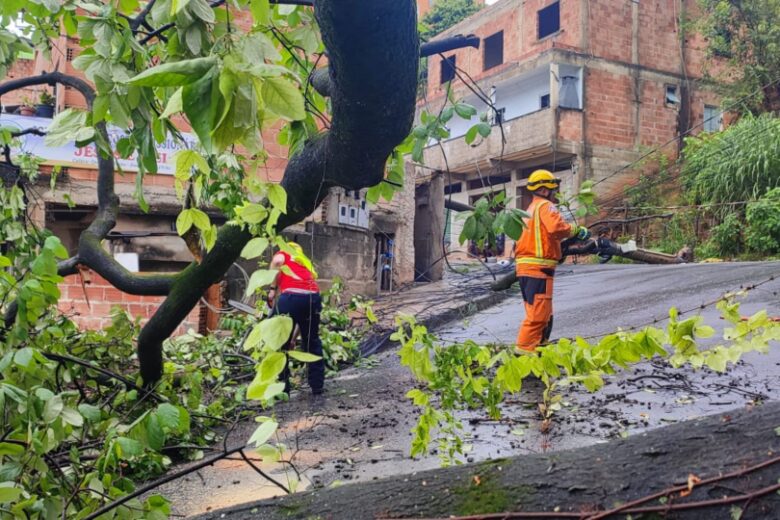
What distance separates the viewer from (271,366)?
1346mm

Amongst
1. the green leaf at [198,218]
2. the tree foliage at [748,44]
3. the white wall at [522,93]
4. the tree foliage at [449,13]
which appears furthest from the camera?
the tree foliage at [449,13]

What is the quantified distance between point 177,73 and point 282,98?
7.0 inches

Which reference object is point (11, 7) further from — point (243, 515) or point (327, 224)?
point (327, 224)

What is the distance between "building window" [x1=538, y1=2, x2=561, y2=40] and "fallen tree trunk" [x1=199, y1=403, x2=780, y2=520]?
22.1 meters

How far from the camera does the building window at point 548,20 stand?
21.5 meters

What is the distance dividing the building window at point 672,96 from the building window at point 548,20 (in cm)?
434

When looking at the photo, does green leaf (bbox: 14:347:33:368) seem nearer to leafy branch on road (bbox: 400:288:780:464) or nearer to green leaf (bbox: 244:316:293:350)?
green leaf (bbox: 244:316:293:350)

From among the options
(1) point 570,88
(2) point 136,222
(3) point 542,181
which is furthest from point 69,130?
(1) point 570,88

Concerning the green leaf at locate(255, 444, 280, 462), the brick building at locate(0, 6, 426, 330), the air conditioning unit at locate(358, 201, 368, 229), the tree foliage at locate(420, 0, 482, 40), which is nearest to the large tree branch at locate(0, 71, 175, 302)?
the green leaf at locate(255, 444, 280, 462)

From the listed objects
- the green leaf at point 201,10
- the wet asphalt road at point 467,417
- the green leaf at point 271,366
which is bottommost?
the wet asphalt road at point 467,417

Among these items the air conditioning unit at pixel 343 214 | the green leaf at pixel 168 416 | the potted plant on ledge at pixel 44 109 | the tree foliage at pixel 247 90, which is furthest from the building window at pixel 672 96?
the green leaf at pixel 168 416

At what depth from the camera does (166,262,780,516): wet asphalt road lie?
3797 millimetres

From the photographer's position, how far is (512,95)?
23719 mm

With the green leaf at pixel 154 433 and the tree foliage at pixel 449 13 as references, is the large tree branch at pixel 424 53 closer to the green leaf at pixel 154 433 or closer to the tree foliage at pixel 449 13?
the green leaf at pixel 154 433
